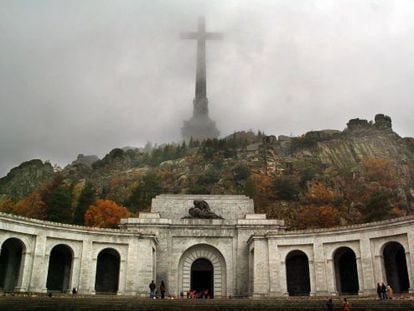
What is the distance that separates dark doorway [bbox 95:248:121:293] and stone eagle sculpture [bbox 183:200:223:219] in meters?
7.51

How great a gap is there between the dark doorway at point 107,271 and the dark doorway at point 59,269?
104 inches

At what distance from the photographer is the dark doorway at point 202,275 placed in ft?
142

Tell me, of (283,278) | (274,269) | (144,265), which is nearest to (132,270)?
(144,265)

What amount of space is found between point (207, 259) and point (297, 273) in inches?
322

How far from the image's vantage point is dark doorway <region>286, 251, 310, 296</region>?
132ft

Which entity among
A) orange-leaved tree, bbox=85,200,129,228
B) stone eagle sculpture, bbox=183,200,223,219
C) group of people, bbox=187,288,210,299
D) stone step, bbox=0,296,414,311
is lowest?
stone step, bbox=0,296,414,311

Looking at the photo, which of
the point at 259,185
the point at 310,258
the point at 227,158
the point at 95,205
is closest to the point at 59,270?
the point at 310,258

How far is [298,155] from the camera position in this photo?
12444cm

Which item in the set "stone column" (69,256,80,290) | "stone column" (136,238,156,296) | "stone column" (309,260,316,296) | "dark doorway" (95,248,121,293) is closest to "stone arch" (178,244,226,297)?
"stone column" (136,238,156,296)

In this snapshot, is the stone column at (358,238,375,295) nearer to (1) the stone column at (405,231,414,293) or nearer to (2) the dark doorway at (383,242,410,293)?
(2) the dark doorway at (383,242,410,293)

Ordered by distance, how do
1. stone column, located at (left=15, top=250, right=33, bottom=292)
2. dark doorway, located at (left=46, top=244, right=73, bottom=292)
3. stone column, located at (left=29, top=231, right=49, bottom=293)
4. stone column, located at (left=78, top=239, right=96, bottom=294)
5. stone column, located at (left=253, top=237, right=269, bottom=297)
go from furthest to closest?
dark doorway, located at (left=46, top=244, right=73, bottom=292) → stone column, located at (left=253, top=237, right=269, bottom=297) → stone column, located at (left=78, top=239, right=96, bottom=294) → stone column, located at (left=29, top=231, right=49, bottom=293) → stone column, located at (left=15, top=250, right=33, bottom=292)

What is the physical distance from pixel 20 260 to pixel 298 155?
316 ft

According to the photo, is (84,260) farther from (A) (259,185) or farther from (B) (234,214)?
(A) (259,185)

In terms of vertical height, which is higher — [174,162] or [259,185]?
[174,162]
